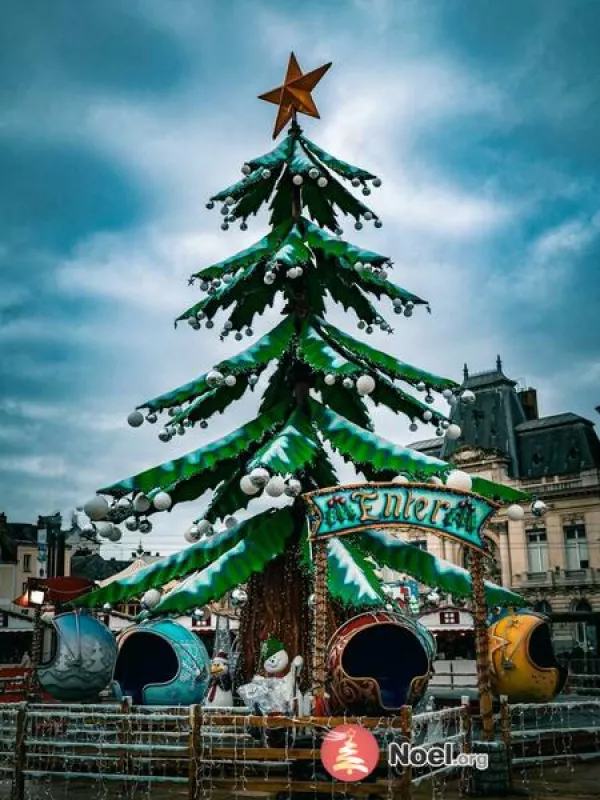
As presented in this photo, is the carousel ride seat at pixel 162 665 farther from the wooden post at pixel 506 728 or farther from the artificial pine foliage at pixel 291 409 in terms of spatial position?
the wooden post at pixel 506 728

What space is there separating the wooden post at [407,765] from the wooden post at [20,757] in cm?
512

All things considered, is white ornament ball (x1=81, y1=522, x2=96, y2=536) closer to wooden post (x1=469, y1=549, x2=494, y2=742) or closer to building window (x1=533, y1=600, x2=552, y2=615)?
wooden post (x1=469, y1=549, x2=494, y2=742)

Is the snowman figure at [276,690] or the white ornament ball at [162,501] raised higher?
the white ornament ball at [162,501]

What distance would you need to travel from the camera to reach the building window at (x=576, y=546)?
48.9 meters

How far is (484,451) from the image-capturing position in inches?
2092

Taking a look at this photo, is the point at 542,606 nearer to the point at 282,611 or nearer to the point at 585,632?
the point at 585,632

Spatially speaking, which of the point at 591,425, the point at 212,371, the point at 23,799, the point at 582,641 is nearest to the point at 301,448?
the point at 212,371

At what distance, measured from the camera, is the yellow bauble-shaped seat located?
16.7 meters

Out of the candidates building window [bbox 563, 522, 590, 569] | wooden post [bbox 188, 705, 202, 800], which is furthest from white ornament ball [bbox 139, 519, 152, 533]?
building window [bbox 563, 522, 590, 569]

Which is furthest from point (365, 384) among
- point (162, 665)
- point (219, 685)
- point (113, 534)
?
point (162, 665)

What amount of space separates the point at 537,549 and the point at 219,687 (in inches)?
1604

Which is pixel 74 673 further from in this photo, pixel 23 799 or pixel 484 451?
pixel 484 451

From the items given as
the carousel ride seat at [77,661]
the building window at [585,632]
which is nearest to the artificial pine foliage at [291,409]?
the carousel ride seat at [77,661]

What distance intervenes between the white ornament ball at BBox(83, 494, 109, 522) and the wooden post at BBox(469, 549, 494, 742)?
5.72m
